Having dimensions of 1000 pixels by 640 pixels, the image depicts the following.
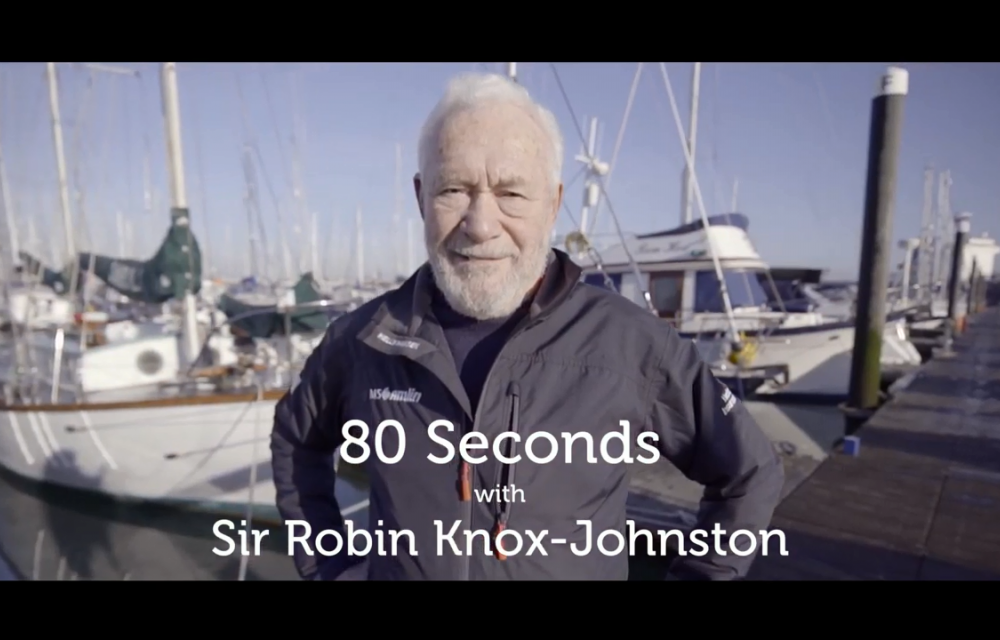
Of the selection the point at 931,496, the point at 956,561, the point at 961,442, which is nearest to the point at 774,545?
the point at 956,561

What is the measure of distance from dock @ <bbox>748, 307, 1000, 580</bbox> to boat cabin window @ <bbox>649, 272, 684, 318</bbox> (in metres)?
6.50

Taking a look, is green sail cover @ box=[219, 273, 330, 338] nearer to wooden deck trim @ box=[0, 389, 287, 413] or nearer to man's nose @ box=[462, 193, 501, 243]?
wooden deck trim @ box=[0, 389, 287, 413]

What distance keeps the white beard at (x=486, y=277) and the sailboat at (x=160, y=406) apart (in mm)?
5281

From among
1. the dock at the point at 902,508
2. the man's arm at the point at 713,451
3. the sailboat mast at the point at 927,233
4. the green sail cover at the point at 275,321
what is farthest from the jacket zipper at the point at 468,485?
the sailboat mast at the point at 927,233

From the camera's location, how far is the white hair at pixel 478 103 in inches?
55.5

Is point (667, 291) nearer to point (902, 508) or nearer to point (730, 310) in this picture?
point (730, 310)

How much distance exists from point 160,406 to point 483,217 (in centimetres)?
603

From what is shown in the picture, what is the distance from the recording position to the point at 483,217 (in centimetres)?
139

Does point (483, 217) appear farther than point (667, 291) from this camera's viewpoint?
No

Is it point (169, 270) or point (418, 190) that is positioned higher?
point (418, 190)

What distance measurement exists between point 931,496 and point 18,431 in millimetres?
9489

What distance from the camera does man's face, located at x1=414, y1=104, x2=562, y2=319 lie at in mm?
1368

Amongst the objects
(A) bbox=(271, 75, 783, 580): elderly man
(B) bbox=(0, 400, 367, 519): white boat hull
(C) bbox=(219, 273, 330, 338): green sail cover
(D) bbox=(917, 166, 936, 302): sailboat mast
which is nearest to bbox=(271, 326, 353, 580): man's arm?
(A) bbox=(271, 75, 783, 580): elderly man

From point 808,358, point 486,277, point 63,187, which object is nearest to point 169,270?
point 63,187
